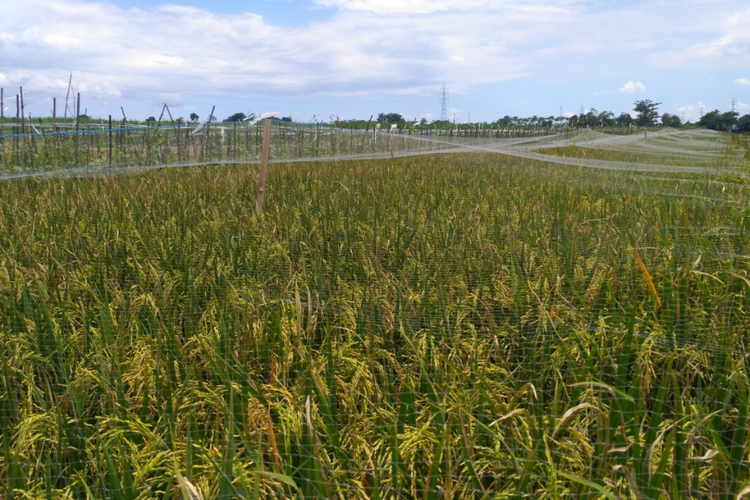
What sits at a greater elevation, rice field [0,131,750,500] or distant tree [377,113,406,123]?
distant tree [377,113,406,123]

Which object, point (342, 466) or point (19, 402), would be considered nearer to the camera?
point (342, 466)

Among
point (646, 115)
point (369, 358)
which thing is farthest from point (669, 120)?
point (369, 358)

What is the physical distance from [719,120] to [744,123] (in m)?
2.67

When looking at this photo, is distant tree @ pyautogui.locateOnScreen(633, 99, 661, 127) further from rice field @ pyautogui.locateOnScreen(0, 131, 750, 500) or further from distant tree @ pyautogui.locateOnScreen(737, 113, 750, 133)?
rice field @ pyautogui.locateOnScreen(0, 131, 750, 500)

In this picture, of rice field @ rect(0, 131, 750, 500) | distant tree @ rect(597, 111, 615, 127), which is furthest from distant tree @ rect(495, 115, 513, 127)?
rice field @ rect(0, 131, 750, 500)

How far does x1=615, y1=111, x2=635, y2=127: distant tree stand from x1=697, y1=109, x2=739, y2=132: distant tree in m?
3.46

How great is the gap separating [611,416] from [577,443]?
0.38 feet

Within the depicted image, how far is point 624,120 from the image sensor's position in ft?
83.3

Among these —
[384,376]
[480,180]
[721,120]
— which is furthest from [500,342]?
[721,120]

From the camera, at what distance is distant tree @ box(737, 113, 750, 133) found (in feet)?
58.6

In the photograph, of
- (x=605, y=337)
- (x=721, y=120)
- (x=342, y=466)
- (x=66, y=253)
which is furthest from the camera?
(x=721, y=120)

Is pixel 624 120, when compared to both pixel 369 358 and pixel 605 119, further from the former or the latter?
pixel 369 358

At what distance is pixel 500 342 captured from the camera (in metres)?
1.92

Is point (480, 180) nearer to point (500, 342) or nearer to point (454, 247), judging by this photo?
point (454, 247)
